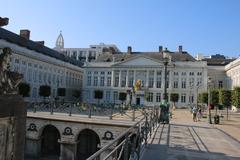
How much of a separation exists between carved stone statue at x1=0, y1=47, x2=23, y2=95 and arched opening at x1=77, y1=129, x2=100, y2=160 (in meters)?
23.3

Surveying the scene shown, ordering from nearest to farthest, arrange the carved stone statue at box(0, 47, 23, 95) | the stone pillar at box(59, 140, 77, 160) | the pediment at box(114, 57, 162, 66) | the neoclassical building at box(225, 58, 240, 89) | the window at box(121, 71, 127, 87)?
the carved stone statue at box(0, 47, 23, 95) < the stone pillar at box(59, 140, 77, 160) < the neoclassical building at box(225, 58, 240, 89) < the pediment at box(114, 57, 162, 66) < the window at box(121, 71, 127, 87)

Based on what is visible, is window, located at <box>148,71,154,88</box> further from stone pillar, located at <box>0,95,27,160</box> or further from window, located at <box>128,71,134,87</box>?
stone pillar, located at <box>0,95,27,160</box>

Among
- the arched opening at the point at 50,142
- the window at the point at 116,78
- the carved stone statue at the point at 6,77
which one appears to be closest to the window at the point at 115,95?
the window at the point at 116,78

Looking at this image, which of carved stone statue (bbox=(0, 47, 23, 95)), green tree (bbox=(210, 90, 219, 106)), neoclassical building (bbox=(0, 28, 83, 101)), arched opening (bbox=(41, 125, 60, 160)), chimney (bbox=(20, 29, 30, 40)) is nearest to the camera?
carved stone statue (bbox=(0, 47, 23, 95))

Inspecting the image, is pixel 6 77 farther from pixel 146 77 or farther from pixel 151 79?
pixel 151 79

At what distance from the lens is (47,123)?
28484mm

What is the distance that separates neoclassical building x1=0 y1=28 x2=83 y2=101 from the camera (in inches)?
2259

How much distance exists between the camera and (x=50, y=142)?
1288 inches

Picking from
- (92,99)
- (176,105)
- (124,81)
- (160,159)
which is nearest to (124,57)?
(124,81)

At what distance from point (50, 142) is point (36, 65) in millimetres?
35271

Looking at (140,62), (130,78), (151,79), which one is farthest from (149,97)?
(140,62)

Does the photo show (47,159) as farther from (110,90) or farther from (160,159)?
(110,90)

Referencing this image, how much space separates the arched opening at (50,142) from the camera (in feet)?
102

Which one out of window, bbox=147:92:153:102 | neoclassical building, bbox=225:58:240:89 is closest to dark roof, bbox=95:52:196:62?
neoclassical building, bbox=225:58:240:89
